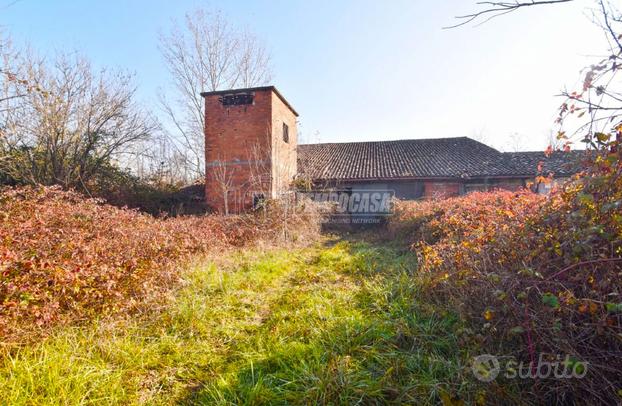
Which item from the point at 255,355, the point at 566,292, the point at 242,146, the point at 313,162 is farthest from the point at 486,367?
the point at 313,162

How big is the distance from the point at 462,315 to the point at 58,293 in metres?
4.03

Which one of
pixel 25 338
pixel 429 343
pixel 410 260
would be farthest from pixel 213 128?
pixel 429 343

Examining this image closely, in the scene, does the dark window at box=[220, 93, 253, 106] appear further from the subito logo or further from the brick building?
the subito logo

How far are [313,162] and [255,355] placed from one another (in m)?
14.5

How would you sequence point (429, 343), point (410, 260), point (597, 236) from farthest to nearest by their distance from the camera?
point (410, 260) < point (429, 343) < point (597, 236)

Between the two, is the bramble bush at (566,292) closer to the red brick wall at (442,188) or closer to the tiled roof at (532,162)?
the red brick wall at (442,188)

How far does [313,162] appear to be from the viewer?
1673 cm

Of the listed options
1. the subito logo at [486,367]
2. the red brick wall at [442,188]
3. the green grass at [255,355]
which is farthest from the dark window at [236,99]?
the subito logo at [486,367]

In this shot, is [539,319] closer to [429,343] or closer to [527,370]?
[527,370]

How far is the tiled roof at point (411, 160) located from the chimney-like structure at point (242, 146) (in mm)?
3578

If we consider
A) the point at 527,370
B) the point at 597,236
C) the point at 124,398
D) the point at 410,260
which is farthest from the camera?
the point at 410,260

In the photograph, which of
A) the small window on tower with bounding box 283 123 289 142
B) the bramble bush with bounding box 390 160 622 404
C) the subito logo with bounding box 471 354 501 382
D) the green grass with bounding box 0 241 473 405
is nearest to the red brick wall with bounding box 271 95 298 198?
the small window on tower with bounding box 283 123 289 142

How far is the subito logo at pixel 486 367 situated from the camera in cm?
194

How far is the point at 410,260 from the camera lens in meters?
6.12
